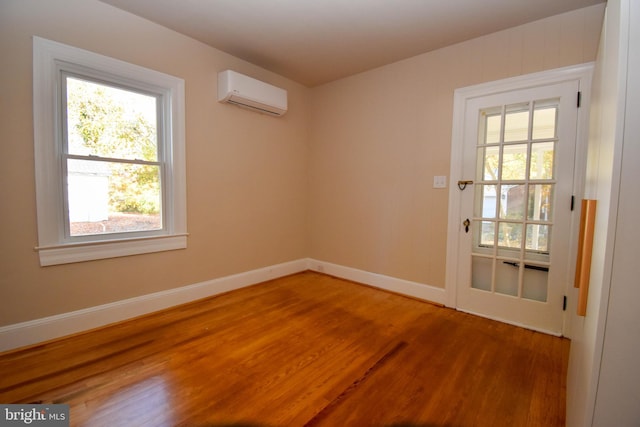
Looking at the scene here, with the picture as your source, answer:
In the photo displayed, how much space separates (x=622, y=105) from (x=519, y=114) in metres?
2.08

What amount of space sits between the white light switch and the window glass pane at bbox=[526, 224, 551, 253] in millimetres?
833

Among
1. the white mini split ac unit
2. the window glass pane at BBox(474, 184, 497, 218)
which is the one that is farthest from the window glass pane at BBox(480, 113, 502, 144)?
the white mini split ac unit

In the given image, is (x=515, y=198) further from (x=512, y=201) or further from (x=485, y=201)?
(x=485, y=201)

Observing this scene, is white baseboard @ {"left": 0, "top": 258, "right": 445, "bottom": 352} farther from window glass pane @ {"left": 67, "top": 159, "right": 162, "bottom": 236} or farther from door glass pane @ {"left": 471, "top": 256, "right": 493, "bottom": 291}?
window glass pane @ {"left": 67, "top": 159, "right": 162, "bottom": 236}

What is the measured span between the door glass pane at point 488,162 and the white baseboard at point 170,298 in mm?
1255

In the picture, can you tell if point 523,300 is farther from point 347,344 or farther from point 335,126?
point 335,126

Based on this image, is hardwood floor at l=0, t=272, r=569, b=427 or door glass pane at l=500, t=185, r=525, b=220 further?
door glass pane at l=500, t=185, r=525, b=220

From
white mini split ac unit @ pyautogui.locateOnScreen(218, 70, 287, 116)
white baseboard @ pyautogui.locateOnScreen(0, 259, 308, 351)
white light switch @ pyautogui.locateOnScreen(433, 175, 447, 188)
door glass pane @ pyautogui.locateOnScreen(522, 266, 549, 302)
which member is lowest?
white baseboard @ pyautogui.locateOnScreen(0, 259, 308, 351)

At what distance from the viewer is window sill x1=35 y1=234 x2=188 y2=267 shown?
2.14 metres

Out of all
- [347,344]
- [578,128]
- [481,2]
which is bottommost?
[347,344]

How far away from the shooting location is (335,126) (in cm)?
389

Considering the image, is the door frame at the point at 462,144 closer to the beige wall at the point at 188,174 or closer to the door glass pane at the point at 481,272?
the door glass pane at the point at 481,272

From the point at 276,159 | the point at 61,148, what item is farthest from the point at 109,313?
the point at 276,159

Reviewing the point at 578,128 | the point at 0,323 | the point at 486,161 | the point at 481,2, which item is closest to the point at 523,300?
the point at 486,161
